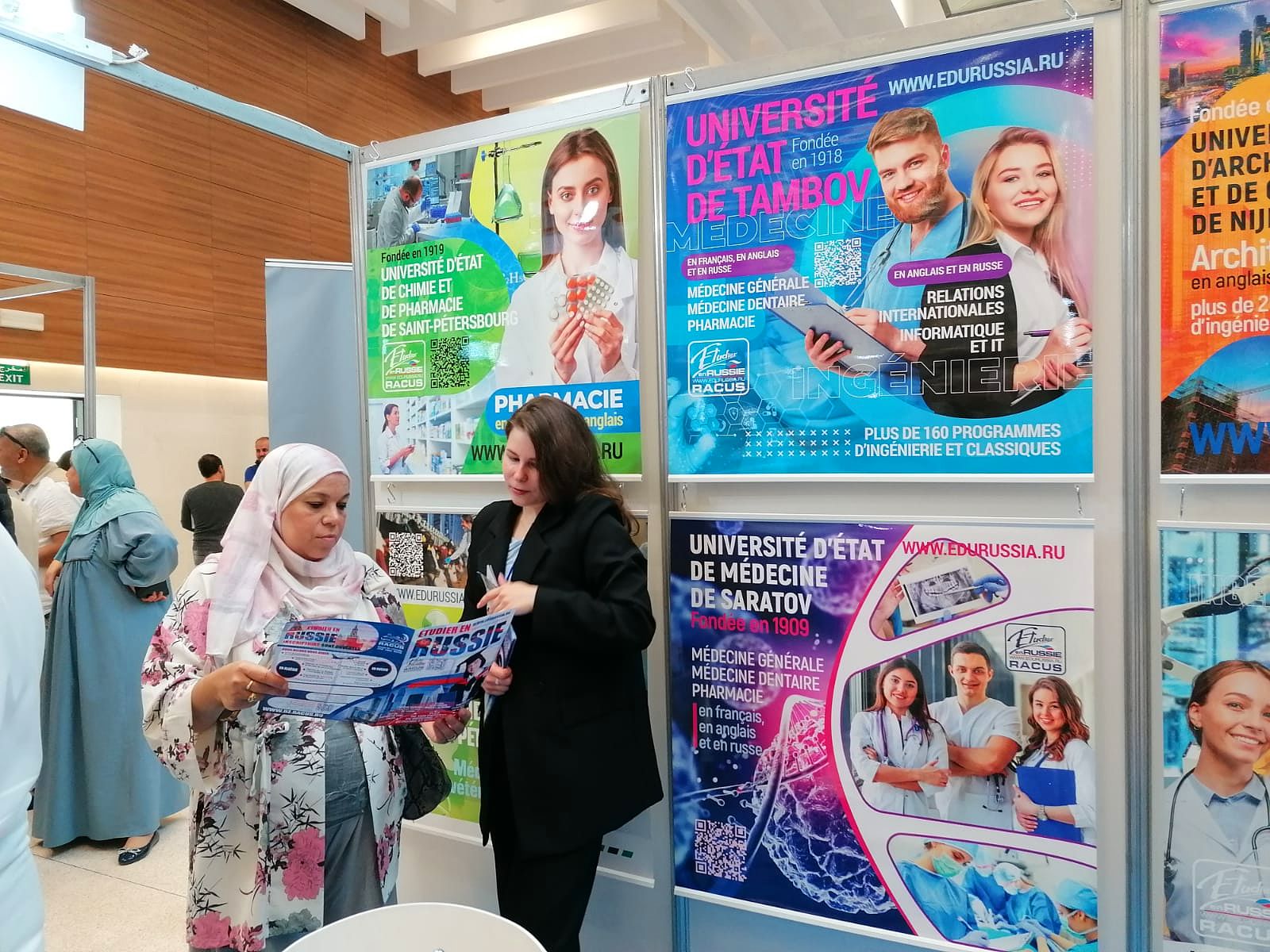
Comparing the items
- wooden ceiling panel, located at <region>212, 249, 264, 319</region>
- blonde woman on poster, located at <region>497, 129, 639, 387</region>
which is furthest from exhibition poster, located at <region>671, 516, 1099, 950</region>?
wooden ceiling panel, located at <region>212, 249, 264, 319</region>

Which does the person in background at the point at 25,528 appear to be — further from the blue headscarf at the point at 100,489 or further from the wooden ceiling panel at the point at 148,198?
the wooden ceiling panel at the point at 148,198

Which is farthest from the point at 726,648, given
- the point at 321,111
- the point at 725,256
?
the point at 321,111

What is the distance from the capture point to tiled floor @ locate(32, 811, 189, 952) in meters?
2.91

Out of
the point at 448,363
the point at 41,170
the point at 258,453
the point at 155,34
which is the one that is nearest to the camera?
the point at 448,363

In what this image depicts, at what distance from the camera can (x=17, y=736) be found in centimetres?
118

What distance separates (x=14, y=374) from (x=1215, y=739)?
513 cm

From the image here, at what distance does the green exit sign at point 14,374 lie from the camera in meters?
4.21

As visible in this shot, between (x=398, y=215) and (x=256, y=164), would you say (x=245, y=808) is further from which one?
(x=256, y=164)

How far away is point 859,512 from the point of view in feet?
6.64

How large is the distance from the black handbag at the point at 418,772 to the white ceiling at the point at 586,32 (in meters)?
5.40

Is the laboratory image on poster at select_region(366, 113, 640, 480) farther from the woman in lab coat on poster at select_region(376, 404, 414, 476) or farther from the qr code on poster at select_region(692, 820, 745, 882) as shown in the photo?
the qr code on poster at select_region(692, 820, 745, 882)

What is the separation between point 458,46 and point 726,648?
6.88 meters

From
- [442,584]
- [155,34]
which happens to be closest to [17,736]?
[442,584]

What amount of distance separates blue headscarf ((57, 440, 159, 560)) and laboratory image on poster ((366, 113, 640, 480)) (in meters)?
1.71
